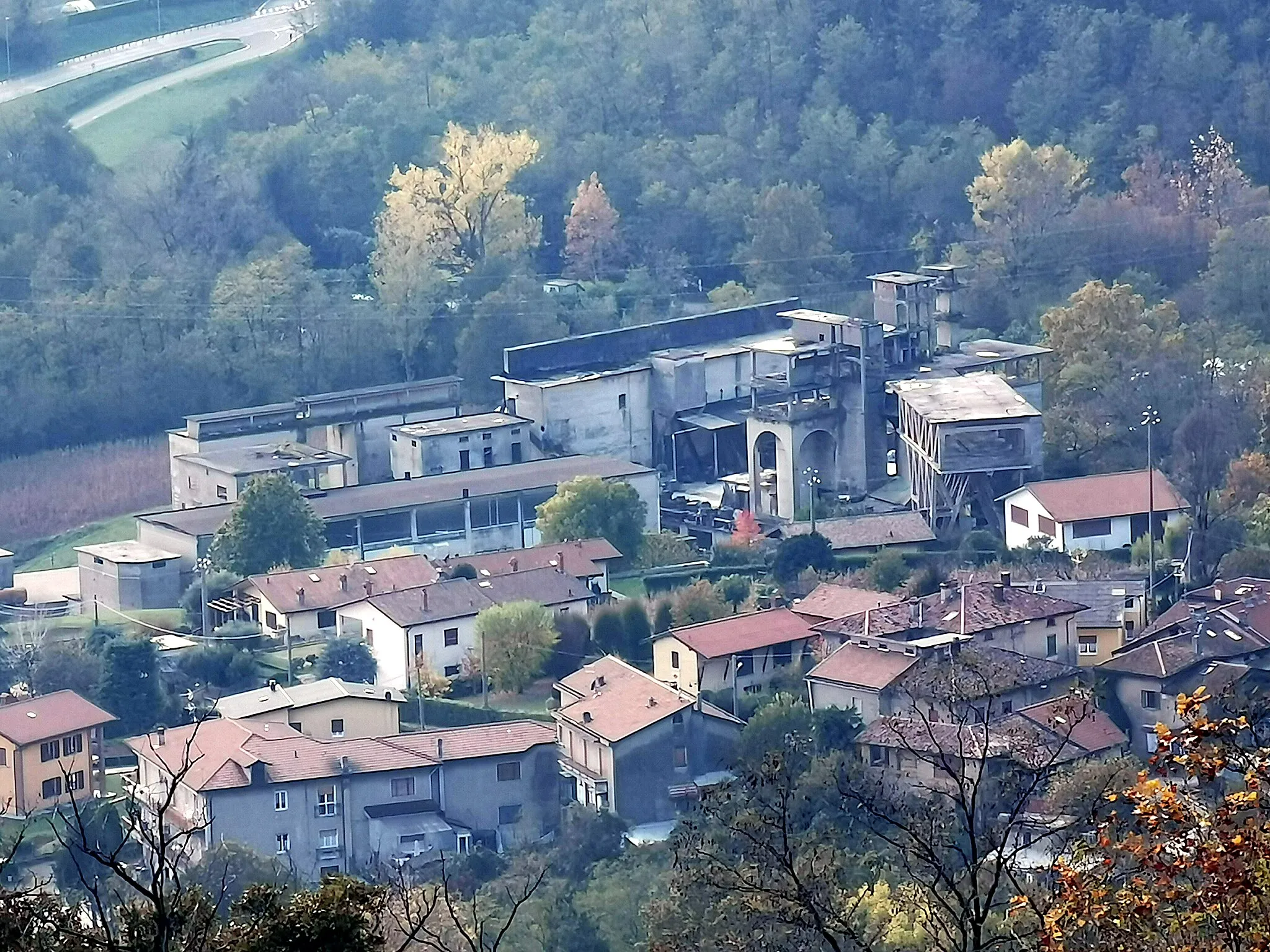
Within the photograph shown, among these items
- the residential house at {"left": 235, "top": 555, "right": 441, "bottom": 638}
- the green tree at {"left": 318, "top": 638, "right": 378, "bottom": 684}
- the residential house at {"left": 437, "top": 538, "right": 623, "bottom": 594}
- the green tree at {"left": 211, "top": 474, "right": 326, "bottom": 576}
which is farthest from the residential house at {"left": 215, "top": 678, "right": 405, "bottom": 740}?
the green tree at {"left": 211, "top": 474, "right": 326, "bottom": 576}

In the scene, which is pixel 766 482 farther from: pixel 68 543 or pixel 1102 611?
pixel 68 543

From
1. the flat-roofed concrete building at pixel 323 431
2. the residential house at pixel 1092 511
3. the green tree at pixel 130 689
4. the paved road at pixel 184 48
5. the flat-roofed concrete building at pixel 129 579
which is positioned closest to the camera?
the green tree at pixel 130 689

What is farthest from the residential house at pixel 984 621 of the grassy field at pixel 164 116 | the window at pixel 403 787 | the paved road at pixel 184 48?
the paved road at pixel 184 48

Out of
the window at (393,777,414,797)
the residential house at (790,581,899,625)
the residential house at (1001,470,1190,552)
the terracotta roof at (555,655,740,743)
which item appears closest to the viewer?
the window at (393,777,414,797)

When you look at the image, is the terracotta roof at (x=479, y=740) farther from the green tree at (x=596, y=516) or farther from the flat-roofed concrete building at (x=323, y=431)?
the flat-roofed concrete building at (x=323, y=431)

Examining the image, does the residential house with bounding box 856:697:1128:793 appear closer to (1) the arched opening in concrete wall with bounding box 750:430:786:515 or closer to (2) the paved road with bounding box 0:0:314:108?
(1) the arched opening in concrete wall with bounding box 750:430:786:515

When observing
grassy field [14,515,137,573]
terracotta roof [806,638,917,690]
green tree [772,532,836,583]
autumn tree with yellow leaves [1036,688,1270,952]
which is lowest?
grassy field [14,515,137,573]
